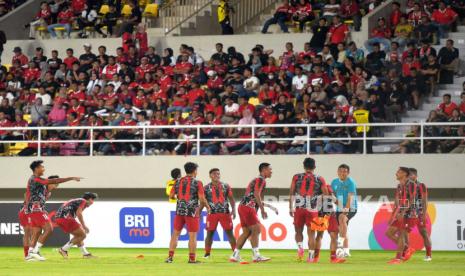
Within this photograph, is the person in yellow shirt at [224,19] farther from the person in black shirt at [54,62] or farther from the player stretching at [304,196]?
the player stretching at [304,196]

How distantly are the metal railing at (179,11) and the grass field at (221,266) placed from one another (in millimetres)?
14239

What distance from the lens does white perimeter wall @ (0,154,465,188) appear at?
92.5 feet

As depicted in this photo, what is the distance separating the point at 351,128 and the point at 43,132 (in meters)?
9.18

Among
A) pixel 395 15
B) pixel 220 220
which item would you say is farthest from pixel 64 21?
pixel 220 220

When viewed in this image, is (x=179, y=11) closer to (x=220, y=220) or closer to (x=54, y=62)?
(x=54, y=62)

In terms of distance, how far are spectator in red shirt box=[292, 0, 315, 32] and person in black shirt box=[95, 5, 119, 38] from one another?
6659 millimetres

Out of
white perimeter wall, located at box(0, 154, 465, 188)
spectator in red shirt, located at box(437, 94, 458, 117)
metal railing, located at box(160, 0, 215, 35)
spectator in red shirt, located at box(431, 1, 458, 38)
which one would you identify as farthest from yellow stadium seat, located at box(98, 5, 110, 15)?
spectator in red shirt, located at box(437, 94, 458, 117)

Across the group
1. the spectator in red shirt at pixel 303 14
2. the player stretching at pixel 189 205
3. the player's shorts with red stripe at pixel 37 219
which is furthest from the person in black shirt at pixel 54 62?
the player stretching at pixel 189 205

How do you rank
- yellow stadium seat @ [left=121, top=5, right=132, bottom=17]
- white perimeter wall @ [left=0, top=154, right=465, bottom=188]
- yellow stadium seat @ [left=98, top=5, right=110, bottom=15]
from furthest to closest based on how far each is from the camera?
1. yellow stadium seat @ [left=98, top=5, right=110, bottom=15]
2. yellow stadium seat @ [left=121, top=5, right=132, bottom=17]
3. white perimeter wall @ [left=0, top=154, right=465, bottom=188]

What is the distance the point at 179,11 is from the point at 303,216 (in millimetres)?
18400

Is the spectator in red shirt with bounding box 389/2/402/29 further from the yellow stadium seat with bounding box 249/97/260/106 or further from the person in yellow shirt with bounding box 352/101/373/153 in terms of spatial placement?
the yellow stadium seat with bounding box 249/97/260/106

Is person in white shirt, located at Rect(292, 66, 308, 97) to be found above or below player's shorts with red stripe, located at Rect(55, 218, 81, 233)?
above

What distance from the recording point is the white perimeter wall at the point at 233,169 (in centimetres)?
2819

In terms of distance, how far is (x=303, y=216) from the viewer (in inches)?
842
